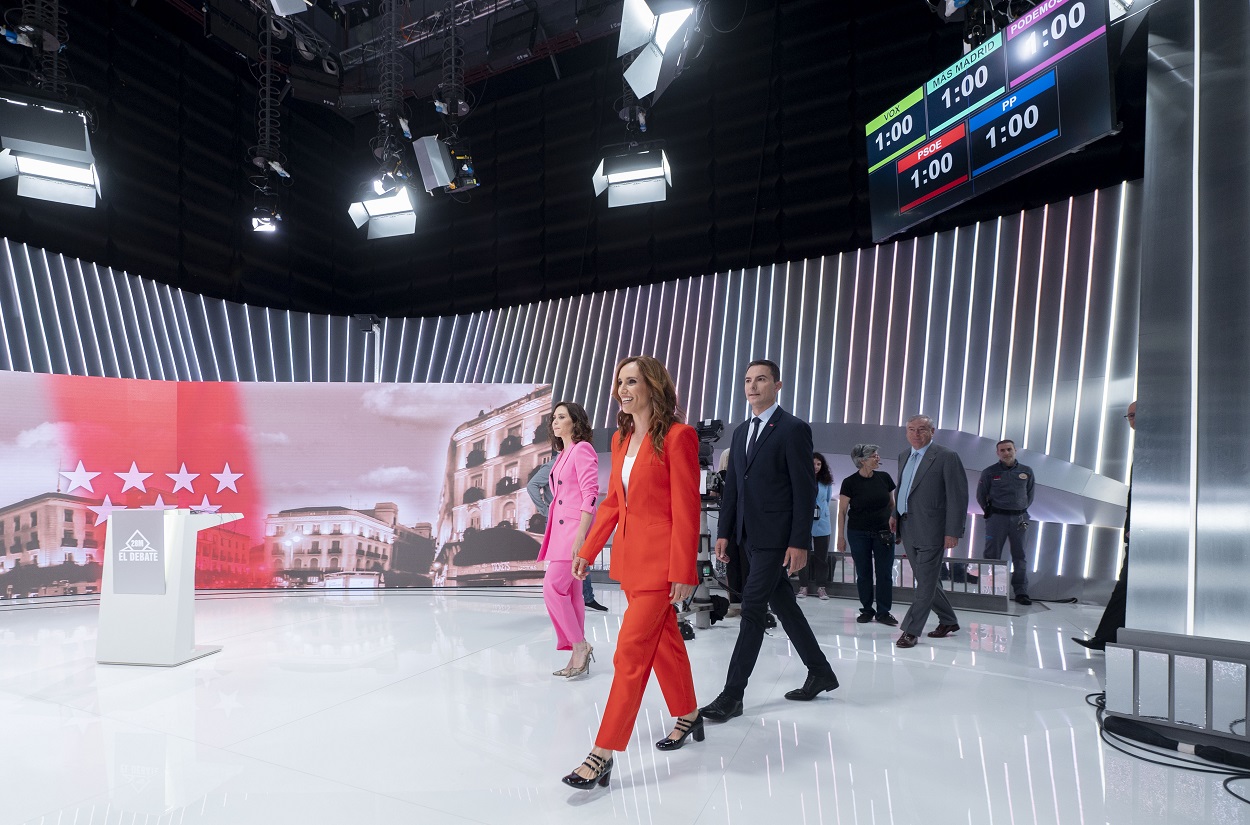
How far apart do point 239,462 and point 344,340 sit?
15.3ft

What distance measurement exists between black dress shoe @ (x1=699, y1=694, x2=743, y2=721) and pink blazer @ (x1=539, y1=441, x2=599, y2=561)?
1.06 m

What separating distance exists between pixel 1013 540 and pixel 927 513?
2098 mm

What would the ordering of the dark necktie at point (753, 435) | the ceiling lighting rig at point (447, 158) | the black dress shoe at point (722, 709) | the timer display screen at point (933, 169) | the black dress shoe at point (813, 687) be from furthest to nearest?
the ceiling lighting rig at point (447, 158) → the timer display screen at point (933, 169) → the black dress shoe at point (813, 687) → the dark necktie at point (753, 435) → the black dress shoe at point (722, 709)

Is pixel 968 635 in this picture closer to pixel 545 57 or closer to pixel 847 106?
pixel 847 106

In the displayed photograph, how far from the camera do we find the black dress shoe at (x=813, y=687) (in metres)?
3.06

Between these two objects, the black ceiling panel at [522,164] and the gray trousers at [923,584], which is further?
the black ceiling panel at [522,164]

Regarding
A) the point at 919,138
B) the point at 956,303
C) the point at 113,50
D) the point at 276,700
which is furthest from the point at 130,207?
the point at 956,303

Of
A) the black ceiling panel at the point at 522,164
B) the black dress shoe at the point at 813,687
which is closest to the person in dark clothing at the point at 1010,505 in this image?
the black ceiling panel at the point at 522,164

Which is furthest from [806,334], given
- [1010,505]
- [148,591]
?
[148,591]

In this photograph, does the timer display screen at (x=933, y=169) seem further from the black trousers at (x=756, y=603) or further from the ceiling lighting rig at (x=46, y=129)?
the ceiling lighting rig at (x=46, y=129)

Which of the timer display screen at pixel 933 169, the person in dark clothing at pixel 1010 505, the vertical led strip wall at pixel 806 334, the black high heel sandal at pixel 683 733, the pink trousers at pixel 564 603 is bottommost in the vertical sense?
the black high heel sandal at pixel 683 733

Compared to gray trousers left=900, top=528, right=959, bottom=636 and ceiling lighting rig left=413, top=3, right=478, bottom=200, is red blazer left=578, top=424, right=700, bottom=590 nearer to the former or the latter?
gray trousers left=900, top=528, right=959, bottom=636

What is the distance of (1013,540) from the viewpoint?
19.2ft

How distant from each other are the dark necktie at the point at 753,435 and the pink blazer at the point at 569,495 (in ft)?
2.76
